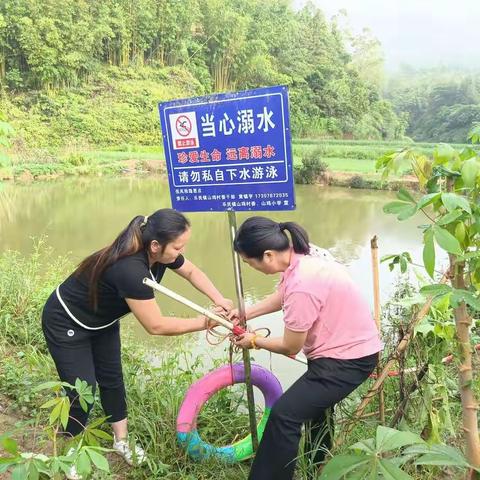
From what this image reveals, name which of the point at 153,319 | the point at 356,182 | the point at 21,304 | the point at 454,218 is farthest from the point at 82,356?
the point at 356,182

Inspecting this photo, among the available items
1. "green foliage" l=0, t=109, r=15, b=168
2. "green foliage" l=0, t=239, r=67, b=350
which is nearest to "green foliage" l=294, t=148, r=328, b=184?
"green foliage" l=0, t=239, r=67, b=350

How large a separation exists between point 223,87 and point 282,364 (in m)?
24.0

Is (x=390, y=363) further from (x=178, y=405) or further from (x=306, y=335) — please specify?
(x=178, y=405)

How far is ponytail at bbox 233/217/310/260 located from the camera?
4.61 ft

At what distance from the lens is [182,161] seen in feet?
5.80

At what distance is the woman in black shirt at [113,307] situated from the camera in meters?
1.53

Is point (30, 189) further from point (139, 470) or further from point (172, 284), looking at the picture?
point (139, 470)

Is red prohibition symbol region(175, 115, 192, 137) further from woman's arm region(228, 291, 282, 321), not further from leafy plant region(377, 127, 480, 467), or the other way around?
leafy plant region(377, 127, 480, 467)

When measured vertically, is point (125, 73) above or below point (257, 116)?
above

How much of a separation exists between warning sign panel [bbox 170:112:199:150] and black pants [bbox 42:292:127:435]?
72 centimetres

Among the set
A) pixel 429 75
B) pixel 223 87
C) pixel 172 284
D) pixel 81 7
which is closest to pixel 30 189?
pixel 172 284

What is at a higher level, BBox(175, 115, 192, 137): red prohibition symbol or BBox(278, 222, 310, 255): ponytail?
BBox(175, 115, 192, 137): red prohibition symbol

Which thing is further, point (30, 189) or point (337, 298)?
point (30, 189)

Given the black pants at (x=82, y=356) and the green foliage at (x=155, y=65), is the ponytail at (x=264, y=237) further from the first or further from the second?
the green foliage at (x=155, y=65)
